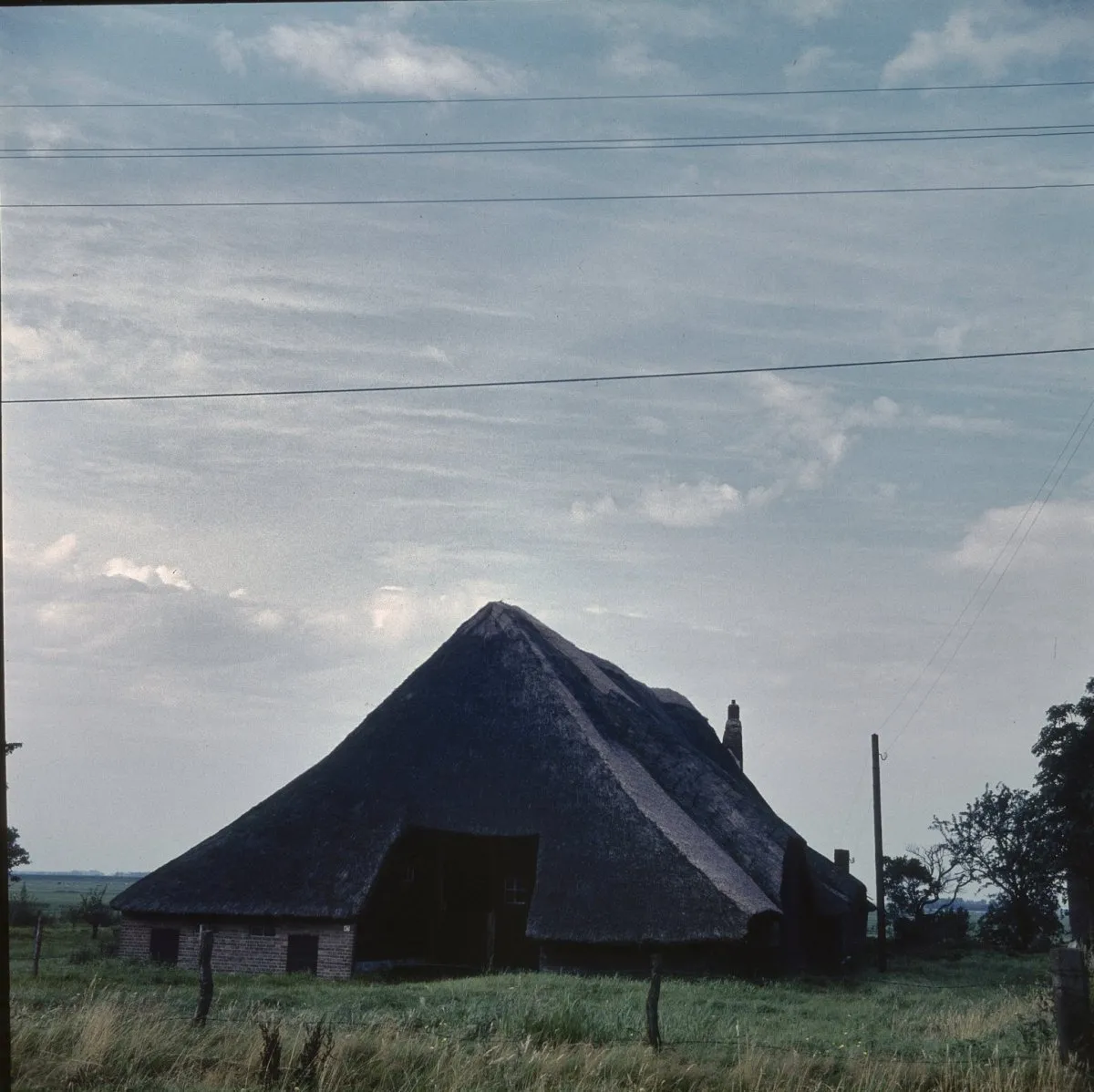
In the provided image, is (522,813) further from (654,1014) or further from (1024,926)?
(1024,926)

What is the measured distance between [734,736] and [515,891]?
987 inches

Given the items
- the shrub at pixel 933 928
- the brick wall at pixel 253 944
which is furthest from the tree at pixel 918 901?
the brick wall at pixel 253 944

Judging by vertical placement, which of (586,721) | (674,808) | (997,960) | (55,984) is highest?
A: (586,721)

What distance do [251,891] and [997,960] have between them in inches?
1054

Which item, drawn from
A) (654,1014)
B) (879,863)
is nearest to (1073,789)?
(879,863)

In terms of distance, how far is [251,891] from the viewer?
2780cm

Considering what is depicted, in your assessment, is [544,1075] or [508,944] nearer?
[544,1075]

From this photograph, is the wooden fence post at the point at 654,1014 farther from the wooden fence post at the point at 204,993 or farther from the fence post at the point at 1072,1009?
the wooden fence post at the point at 204,993

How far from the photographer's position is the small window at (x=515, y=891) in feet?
101

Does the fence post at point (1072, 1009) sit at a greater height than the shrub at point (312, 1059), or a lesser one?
greater

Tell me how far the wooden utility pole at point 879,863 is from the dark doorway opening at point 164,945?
21238mm

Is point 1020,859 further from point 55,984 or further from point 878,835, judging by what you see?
point 55,984

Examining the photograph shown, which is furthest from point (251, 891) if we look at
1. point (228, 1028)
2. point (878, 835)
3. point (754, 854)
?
point (878, 835)

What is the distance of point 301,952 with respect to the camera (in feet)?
90.1
